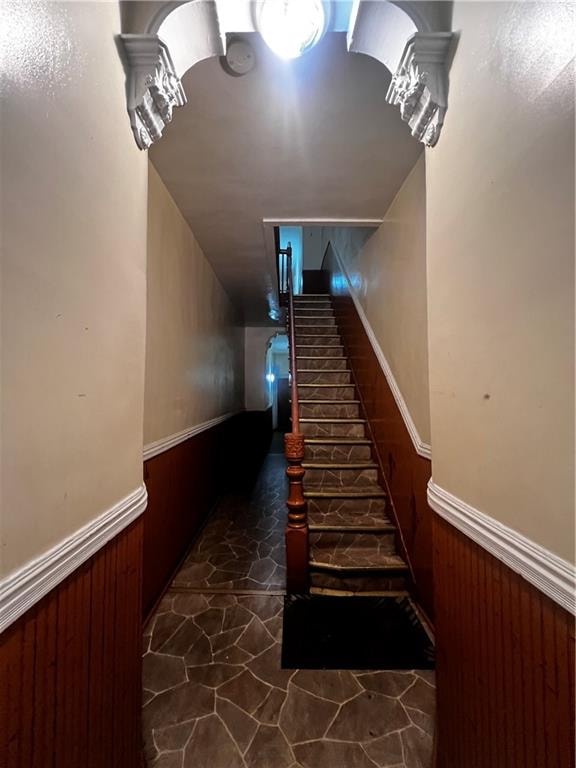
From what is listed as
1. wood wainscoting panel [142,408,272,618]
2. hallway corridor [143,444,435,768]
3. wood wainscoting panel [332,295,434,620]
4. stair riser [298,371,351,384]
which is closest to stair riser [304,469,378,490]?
wood wainscoting panel [332,295,434,620]

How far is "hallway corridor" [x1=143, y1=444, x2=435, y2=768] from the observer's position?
3.88 feet

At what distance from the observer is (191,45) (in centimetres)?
96

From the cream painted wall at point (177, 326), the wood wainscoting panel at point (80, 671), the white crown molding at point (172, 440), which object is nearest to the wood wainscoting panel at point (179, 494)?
the white crown molding at point (172, 440)

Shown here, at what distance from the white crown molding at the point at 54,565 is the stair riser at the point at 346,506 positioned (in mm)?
1819

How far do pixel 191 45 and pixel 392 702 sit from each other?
2540 mm

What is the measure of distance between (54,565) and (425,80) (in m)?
1.47

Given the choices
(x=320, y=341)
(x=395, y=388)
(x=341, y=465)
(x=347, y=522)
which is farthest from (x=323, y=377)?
(x=347, y=522)

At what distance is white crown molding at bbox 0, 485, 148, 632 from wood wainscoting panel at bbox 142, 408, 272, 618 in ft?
3.36

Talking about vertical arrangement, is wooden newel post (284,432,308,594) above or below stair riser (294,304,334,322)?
below

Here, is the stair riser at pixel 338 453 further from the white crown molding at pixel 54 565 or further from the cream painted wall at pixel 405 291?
the white crown molding at pixel 54 565

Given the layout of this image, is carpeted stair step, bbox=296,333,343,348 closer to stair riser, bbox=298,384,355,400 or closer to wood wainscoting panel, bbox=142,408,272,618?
stair riser, bbox=298,384,355,400

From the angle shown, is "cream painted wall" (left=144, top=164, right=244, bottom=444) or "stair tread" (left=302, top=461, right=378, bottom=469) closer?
"cream painted wall" (left=144, top=164, right=244, bottom=444)

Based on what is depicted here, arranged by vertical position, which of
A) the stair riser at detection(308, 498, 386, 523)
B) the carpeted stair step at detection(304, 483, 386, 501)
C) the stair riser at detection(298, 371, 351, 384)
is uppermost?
the stair riser at detection(298, 371, 351, 384)

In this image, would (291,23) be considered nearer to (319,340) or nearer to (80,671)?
(80,671)
